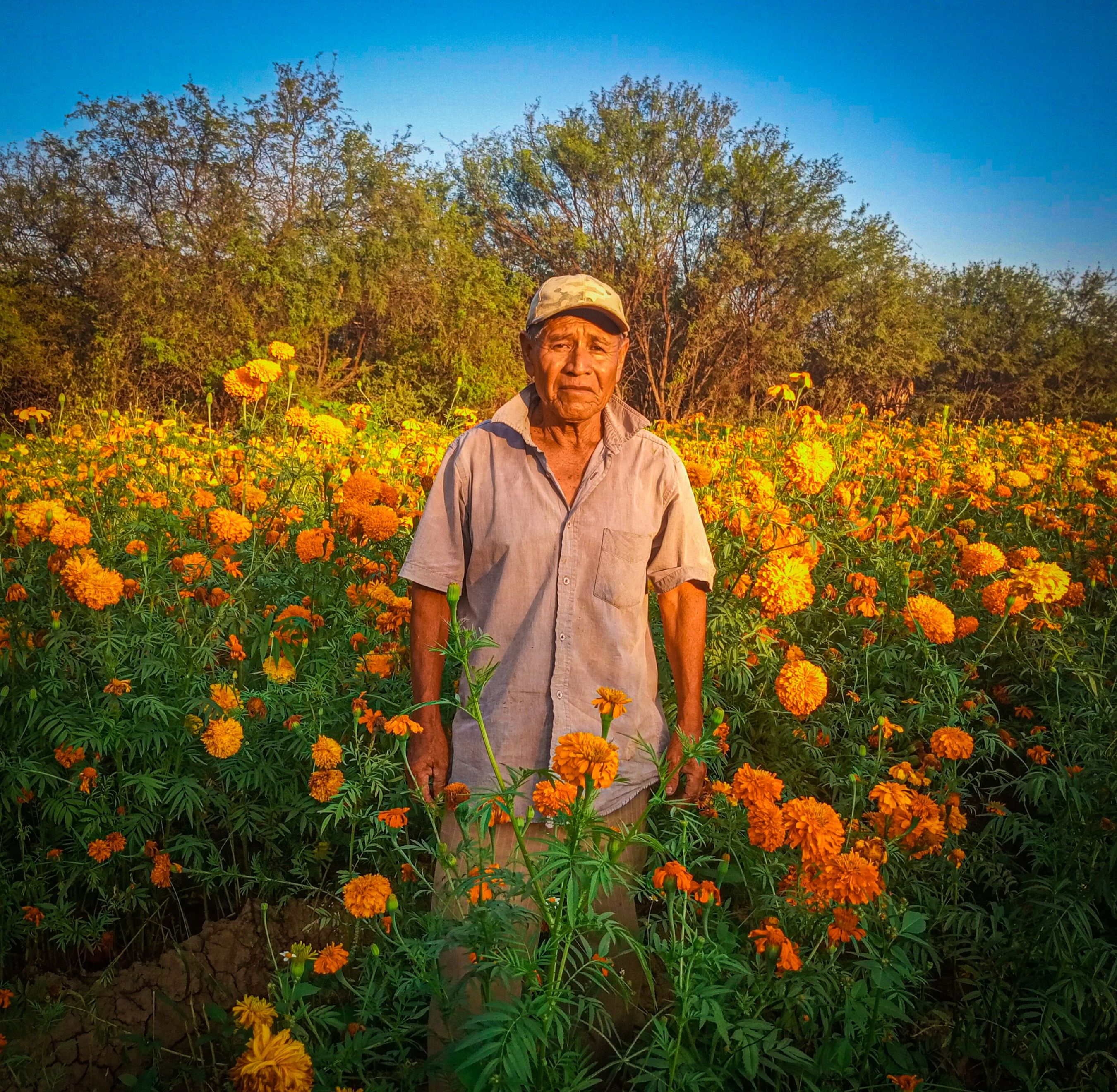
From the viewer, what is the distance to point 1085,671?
220 centimetres

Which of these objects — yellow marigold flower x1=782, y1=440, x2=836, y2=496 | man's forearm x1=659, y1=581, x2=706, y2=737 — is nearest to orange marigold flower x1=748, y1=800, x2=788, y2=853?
man's forearm x1=659, y1=581, x2=706, y2=737

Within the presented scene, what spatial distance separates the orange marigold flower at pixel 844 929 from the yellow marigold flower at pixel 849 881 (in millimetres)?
31

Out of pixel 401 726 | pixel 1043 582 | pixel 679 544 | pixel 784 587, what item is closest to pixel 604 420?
pixel 679 544

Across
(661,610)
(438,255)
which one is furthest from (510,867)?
(438,255)

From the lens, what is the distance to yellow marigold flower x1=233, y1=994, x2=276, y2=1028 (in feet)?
3.81

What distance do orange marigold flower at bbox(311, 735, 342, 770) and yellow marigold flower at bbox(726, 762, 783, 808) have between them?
33.8 inches

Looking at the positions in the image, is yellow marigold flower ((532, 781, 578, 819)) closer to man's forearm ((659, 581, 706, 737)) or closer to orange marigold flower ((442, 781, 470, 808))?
orange marigold flower ((442, 781, 470, 808))

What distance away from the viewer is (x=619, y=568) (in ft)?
6.48

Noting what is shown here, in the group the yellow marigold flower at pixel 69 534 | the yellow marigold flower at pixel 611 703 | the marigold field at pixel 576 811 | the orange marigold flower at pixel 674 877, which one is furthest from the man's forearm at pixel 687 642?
the yellow marigold flower at pixel 69 534

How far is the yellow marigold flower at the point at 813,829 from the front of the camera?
50.6 inches

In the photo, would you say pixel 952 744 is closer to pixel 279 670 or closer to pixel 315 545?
pixel 279 670

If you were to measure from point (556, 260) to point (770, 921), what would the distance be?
16.7 meters

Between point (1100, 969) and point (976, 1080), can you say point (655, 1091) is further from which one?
point (1100, 969)

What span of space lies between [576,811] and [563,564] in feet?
3.03
